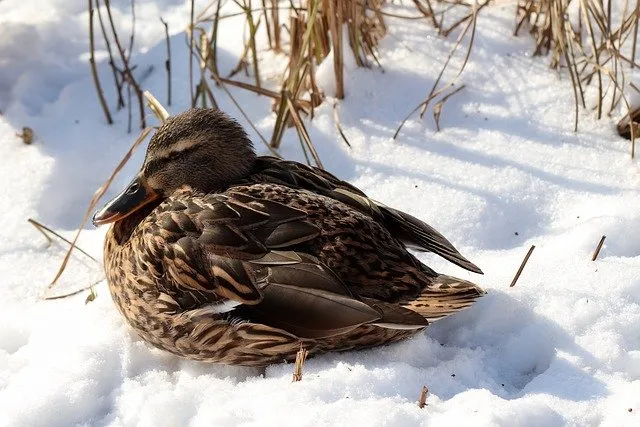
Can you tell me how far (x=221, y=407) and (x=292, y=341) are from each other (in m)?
0.35

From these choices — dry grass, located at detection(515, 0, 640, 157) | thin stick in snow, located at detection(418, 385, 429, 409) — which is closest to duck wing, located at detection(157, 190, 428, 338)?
thin stick in snow, located at detection(418, 385, 429, 409)

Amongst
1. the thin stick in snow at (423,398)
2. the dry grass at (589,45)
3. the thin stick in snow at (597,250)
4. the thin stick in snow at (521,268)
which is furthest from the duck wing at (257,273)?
the dry grass at (589,45)

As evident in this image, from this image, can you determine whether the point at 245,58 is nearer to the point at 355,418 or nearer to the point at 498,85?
the point at 498,85

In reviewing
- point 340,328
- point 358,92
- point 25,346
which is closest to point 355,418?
point 340,328

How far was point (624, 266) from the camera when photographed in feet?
13.3

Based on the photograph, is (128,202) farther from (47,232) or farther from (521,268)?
(521,268)

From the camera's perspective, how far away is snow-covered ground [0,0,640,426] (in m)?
3.37

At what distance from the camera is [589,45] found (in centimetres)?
546

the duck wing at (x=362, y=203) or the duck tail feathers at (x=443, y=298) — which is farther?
the duck wing at (x=362, y=203)

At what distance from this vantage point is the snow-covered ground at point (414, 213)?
3.37 metres

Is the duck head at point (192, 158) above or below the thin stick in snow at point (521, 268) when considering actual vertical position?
above

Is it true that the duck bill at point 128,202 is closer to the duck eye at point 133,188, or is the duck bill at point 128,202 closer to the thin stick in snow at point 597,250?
the duck eye at point 133,188

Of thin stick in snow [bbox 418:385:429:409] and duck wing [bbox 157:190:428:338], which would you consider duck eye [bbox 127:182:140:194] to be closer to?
duck wing [bbox 157:190:428:338]

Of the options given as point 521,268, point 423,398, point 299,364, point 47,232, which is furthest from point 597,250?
point 47,232
